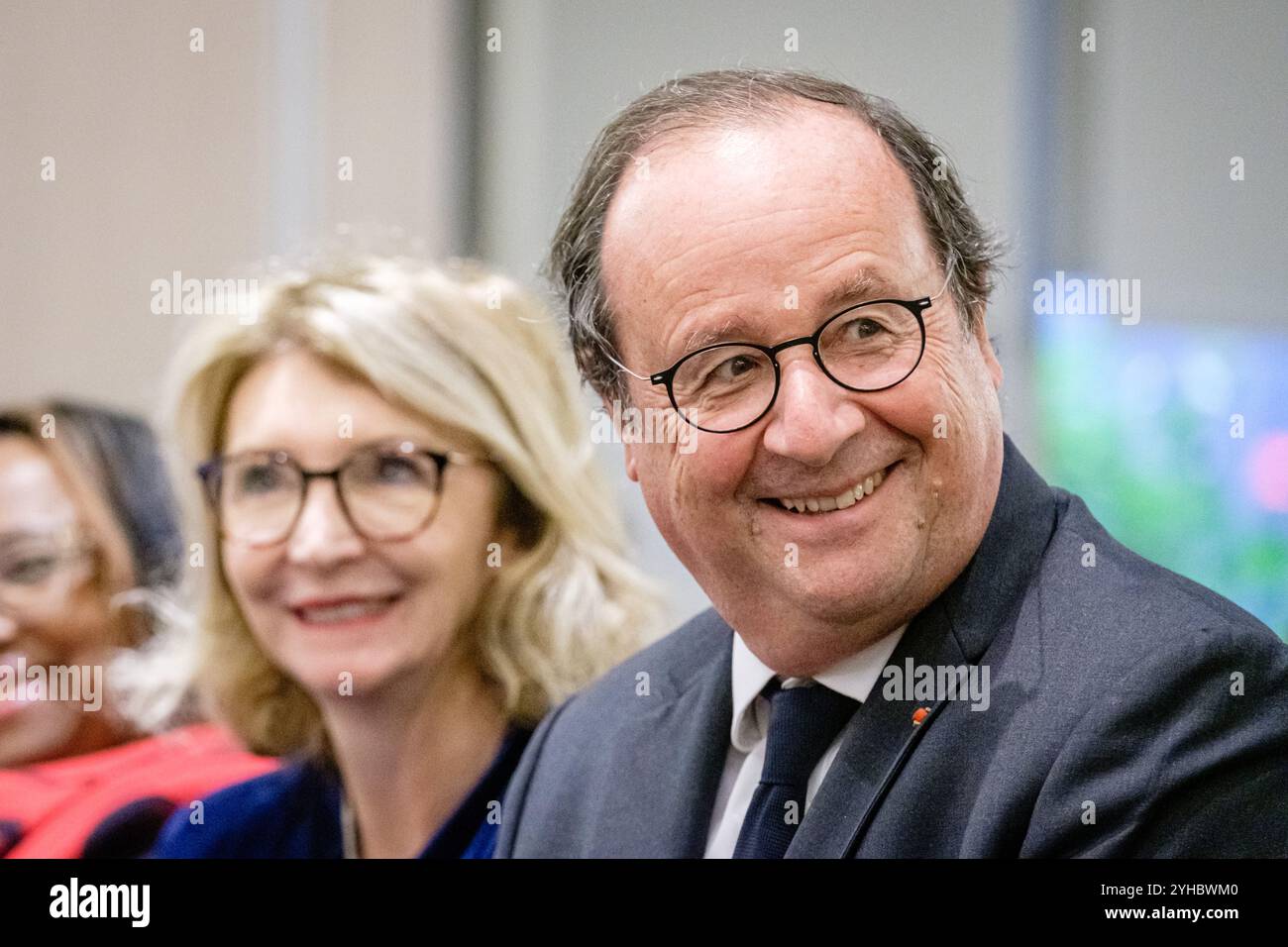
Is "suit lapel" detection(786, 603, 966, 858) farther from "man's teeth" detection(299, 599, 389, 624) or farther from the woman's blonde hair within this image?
"man's teeth" detection(299, 599, 389, 624)

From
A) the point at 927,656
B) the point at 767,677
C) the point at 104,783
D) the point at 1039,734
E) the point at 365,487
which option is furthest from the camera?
the point at 104,783

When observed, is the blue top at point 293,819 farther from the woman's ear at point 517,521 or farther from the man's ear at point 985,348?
the man's ear at point 985,348

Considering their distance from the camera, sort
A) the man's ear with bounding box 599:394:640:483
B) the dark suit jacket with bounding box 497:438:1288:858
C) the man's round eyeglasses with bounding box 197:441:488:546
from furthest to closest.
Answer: the man's round eyeglasses with bounding box 197:441:488:546
the man's ear with bounding box 599:394:640:483
the dark suit jacket with bounding box 497:438:1288:858

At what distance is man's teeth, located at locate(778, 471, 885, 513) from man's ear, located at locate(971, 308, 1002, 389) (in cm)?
23

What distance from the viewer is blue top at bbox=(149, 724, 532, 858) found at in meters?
2.05

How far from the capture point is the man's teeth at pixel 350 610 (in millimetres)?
2043

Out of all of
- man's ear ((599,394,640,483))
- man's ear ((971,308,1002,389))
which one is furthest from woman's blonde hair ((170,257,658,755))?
man's ear ((971,308,1002,389))

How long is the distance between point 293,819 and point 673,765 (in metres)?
0.70

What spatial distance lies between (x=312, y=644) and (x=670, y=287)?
86 cm

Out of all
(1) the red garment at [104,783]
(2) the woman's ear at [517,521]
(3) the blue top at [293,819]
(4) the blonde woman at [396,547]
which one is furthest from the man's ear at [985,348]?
(1) the red garment at [104,783]

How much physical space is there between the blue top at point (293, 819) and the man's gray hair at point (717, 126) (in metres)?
0.68

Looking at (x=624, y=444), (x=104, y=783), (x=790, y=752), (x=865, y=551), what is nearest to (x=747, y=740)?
(x=790, y=752)

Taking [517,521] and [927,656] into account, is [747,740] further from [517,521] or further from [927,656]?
[517,521]

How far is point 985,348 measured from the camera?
1.75 m
